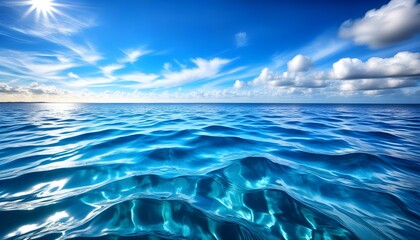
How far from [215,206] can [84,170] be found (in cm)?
364

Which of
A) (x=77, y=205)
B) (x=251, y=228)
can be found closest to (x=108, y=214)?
(x=77, y=205)

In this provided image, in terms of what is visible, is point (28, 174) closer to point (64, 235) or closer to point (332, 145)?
point (64, 235)

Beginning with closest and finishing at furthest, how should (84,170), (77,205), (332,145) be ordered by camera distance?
(77,205), (84,170), (332,145)

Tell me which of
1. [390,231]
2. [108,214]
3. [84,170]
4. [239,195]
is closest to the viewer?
[390,231]

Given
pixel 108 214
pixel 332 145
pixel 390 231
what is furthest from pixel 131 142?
pixel 332 145

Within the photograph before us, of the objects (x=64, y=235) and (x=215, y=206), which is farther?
(x=215, y=206)

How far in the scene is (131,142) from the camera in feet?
22.6

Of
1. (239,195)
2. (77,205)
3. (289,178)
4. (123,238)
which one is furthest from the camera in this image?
(289,178)

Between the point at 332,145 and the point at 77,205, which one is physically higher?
the point at 77,205

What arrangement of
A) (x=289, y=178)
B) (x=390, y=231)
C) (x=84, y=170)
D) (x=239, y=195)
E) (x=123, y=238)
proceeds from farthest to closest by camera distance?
(x=84, y=170)
(x=289, y=178)
(x=239, y=195)
(x=390, y=231)
(x=123, y=238)

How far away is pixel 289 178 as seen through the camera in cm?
375

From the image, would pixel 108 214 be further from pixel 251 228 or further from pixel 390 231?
pixel 390 231

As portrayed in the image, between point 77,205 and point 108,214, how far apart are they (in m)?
0.79

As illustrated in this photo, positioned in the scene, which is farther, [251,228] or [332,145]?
[332,145]
